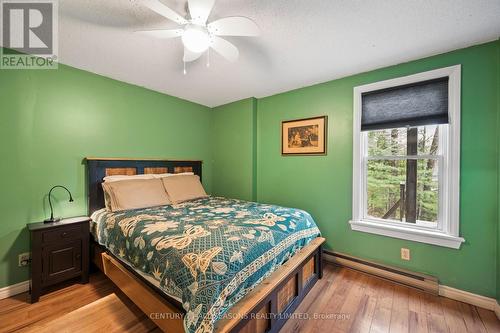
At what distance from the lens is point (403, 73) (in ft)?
7.24

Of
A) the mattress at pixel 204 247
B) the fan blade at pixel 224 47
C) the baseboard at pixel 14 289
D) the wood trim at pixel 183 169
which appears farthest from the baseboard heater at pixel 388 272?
the baseboard at pixel 14 289

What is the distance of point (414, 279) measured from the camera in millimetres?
2072

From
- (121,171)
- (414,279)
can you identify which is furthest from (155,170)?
(414,279)

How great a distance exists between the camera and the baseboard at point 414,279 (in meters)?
1.81

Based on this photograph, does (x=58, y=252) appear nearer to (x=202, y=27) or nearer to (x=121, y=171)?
(x=121, y=171)

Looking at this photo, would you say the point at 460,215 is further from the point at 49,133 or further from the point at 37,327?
the point at 49,133

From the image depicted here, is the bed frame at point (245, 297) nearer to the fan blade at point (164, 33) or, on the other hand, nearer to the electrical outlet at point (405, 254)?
the electrical outlet at point (405, 254)

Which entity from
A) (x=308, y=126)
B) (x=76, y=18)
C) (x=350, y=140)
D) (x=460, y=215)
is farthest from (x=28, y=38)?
(x=460, y=215)

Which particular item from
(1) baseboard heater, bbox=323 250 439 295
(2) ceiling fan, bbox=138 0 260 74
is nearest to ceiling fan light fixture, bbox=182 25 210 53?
(2) ceiling fan, bbox=138 0 260 74

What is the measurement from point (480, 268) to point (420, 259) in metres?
0.41

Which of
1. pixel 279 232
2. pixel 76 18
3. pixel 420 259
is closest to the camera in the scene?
pixel 76 18

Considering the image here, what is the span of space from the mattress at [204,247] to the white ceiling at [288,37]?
63.5 inches

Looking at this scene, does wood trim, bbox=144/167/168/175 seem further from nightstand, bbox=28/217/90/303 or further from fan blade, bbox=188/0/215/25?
fan blade, bbox=188/0/215/25

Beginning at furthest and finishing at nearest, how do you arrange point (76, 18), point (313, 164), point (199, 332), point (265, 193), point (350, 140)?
point (265, 193), point (313, 164), point (350, 140), point (76, 18), point (199, 332)
